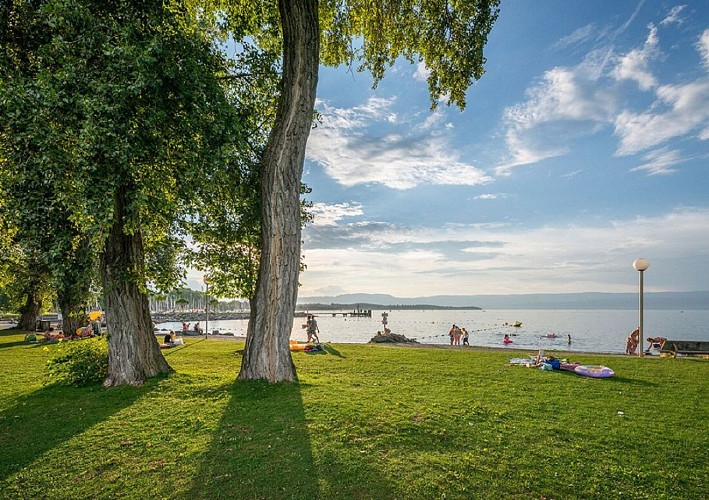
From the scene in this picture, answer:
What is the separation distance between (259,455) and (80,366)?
7427mm

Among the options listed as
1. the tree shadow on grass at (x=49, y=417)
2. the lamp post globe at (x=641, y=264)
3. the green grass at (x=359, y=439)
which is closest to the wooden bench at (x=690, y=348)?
the lamp post globe at (x=641, y=264)

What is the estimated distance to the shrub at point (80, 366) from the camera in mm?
9656

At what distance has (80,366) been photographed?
32.0 ft

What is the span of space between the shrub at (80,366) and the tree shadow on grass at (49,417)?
383mm

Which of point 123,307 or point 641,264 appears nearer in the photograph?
point 123,307

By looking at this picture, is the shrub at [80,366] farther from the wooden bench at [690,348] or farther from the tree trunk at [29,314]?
the tree trunk at [29,314]

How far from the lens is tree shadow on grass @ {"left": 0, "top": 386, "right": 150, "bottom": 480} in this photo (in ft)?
18.4

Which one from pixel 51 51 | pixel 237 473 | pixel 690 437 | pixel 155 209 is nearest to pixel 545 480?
pixel 690 437

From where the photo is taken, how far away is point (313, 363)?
13.5 meters

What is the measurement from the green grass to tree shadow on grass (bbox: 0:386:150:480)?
0.12ft

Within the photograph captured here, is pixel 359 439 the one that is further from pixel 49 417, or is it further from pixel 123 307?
pixel 123 307

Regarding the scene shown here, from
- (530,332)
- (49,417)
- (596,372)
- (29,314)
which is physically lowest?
(530,332)

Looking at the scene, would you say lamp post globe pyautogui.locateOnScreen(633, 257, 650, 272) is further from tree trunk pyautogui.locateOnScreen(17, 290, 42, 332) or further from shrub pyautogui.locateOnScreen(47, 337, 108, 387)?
tree trunk pyautogui.locateOnScreen(17, 290, 42, 332)

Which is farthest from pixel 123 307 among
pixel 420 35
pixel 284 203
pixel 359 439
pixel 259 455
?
pixel 420 35
